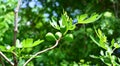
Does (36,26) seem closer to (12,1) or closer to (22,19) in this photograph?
(22,19)

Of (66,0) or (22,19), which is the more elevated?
(66,0)

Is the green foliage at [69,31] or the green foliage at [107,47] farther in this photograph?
the green foliage at [69,31]

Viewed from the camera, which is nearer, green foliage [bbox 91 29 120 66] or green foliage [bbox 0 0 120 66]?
green foliage [bbox 91 29 120 66]

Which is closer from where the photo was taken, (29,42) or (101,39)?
(29,42)

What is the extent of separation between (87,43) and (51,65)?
50cm

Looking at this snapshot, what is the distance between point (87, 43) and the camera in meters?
4.42

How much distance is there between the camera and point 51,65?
14.3ft

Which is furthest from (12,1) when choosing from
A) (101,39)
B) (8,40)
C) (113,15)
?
(101,39)

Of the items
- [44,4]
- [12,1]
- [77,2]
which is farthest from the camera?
[44,4]

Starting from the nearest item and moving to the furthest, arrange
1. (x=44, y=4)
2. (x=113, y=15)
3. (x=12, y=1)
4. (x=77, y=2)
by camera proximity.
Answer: (x=12, y=1)
(x=113, y=15)
(x=77, y=2)
(x=44, y=4)

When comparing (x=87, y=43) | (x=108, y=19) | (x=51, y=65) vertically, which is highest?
(x=108, y=19)

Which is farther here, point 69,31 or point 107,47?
point 69,31

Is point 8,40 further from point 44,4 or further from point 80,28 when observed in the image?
point 44,4

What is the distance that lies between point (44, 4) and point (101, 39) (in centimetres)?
436
